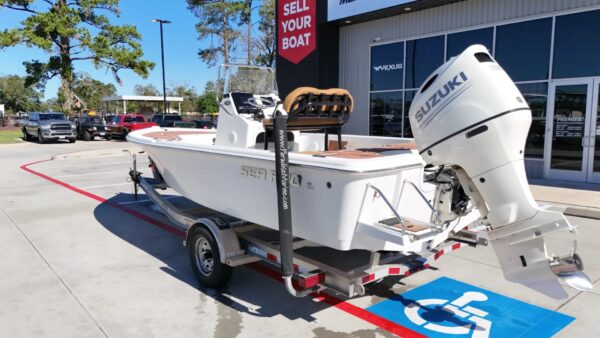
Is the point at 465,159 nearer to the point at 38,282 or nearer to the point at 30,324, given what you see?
the point at 30,324

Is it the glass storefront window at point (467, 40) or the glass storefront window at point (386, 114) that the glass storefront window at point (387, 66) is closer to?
the glass storefront window at point (386, 114)

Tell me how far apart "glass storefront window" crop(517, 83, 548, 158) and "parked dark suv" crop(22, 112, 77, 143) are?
76.6 ft

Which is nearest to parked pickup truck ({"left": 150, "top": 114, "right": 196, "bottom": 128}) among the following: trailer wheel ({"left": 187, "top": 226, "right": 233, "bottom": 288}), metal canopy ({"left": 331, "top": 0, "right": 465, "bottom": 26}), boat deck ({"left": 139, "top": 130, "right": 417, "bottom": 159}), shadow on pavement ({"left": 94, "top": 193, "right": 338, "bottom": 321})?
metal canopy ({"left": 331, "top": 0, "right": 465, "bottom": 26})

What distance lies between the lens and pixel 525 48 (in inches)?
419

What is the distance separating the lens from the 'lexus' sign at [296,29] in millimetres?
15141

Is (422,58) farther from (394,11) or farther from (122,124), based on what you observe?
(122,124)

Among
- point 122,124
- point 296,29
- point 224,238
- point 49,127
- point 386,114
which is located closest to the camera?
point 224,238

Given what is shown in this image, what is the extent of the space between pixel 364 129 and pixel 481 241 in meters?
11.2

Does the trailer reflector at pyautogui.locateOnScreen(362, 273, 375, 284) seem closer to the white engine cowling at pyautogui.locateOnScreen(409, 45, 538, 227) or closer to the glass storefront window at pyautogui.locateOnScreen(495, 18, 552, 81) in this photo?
the white engine cowling at pyautogui.locateOnScreen(409, 45, 538, 227)

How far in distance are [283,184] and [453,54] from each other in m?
10.3

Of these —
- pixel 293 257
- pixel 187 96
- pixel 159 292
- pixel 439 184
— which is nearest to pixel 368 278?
pixel 293 257

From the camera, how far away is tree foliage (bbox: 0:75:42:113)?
83.1 metres

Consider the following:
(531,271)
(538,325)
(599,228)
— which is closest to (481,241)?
(538,325)

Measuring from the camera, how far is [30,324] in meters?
3.65
